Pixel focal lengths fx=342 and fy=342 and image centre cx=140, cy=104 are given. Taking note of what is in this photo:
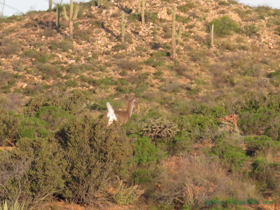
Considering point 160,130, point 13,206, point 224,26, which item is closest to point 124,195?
point 13,206

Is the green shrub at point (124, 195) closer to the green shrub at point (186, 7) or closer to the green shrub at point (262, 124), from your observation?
the green shrub at point (262, 124)

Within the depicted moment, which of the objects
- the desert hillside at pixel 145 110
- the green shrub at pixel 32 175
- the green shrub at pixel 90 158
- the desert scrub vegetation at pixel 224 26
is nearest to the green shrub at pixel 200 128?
the desert hillside at pixel 145 110

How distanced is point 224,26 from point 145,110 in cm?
2191

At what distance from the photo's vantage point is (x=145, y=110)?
556 inches

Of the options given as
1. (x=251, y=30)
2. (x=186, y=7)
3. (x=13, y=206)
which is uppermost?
(x=186, y=7)

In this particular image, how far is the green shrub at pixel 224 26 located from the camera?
107ft

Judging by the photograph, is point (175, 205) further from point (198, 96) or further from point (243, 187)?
point (198, 96)

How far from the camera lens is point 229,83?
2311 centimetres

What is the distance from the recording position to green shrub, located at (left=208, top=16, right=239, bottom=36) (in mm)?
32562

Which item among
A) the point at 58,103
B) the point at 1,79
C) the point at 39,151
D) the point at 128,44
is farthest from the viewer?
the point at 128,44

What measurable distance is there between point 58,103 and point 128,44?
61.3 ft

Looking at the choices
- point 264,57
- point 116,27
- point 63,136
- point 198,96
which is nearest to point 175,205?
point 63,136

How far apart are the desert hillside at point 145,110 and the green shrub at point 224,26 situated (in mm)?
109

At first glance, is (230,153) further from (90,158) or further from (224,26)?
(224,26)
